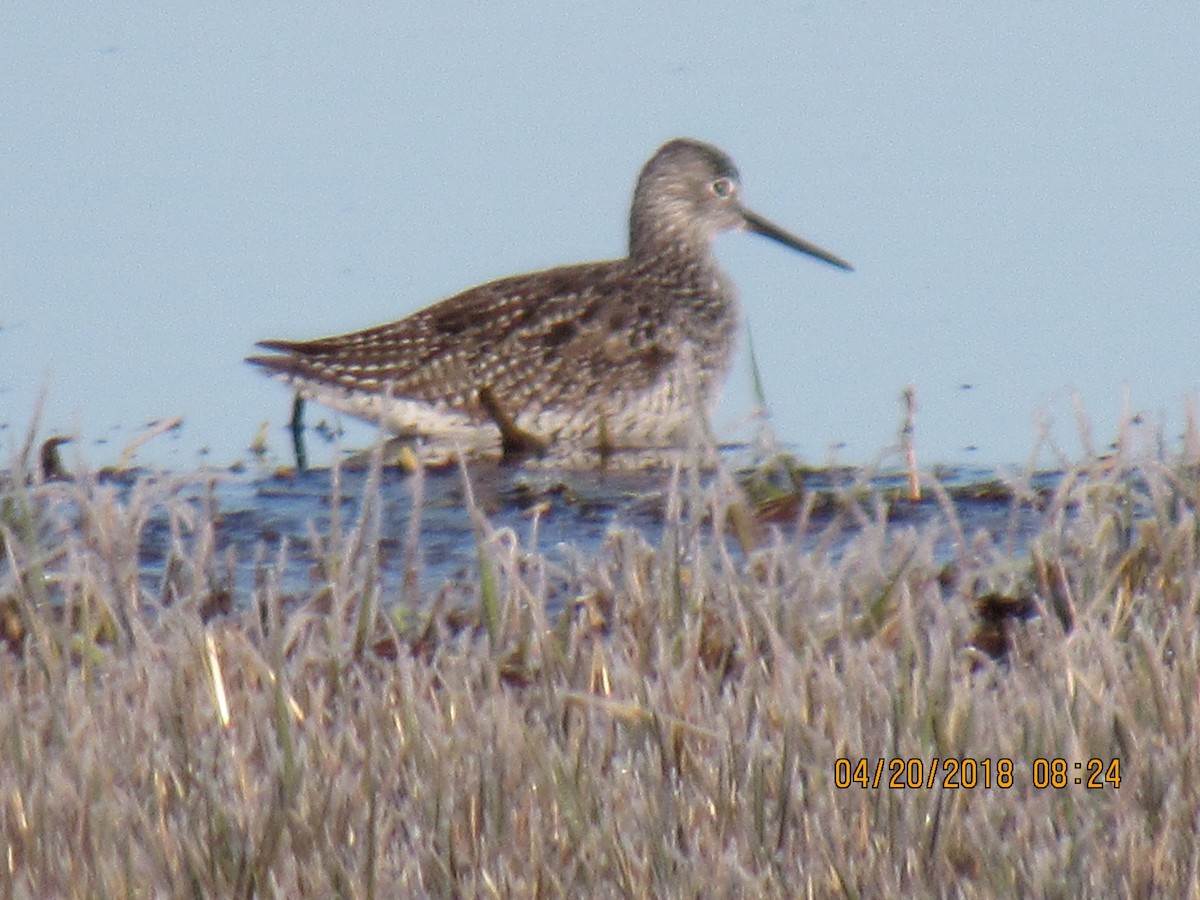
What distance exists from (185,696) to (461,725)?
482mm

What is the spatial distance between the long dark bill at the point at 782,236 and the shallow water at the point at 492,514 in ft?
10.2

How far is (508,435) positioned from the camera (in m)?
8.30

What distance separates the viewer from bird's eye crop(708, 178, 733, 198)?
34.6 feet

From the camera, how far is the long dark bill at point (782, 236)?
10.7 m

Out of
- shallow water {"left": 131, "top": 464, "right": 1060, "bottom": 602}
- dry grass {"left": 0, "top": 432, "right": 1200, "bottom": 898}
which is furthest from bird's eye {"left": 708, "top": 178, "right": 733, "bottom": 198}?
dry grass {"left": 0, "top": 432, "right": 1200, "bottom": 898}

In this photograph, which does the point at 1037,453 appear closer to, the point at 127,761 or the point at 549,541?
the point at 549,541

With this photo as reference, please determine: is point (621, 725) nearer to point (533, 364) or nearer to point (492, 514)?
point (492, 514)

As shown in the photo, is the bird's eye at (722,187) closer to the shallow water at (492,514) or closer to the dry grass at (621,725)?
the shallow water at (492,514)

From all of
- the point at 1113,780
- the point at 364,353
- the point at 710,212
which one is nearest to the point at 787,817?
the point at 1113,780

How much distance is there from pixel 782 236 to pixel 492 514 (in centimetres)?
440
